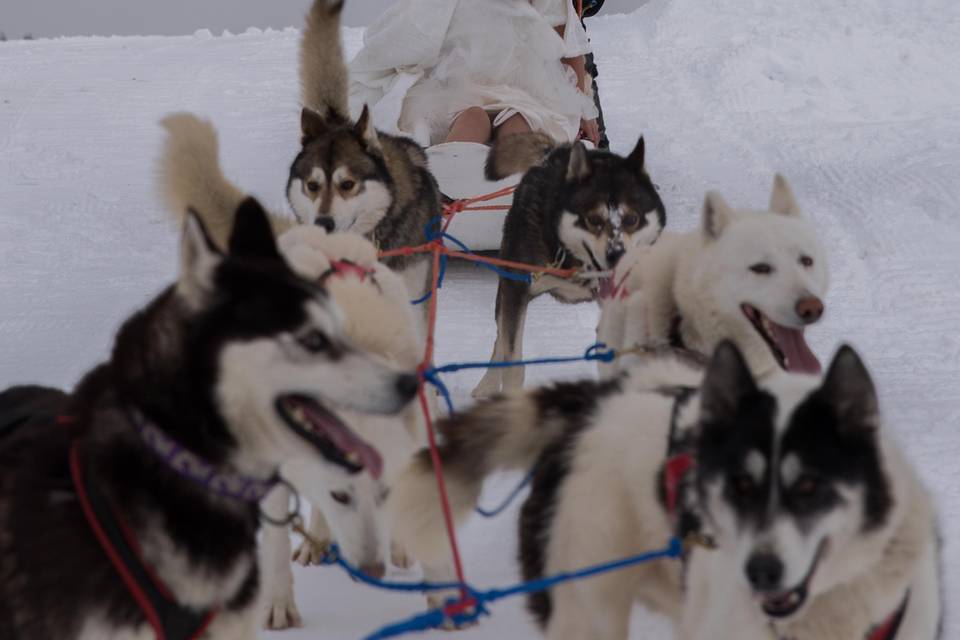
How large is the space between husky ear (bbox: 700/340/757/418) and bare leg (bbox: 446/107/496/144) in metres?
3.71

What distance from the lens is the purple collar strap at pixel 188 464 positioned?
1.44 meters

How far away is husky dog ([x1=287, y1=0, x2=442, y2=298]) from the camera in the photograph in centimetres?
390

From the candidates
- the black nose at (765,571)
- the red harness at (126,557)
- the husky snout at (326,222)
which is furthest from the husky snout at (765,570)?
the husky snout at (326,222)

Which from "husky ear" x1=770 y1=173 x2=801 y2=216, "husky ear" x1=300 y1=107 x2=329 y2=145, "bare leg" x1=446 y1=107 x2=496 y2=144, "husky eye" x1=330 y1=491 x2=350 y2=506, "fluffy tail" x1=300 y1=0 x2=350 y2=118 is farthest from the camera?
"bare leg" x1=446 y1=107 x2=496 y2=144

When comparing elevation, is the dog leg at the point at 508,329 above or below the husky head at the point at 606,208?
below

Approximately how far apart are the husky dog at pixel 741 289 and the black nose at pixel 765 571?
1.00 m

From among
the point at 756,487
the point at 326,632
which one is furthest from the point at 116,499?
the point at 326,632

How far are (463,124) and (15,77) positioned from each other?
647 centimetres

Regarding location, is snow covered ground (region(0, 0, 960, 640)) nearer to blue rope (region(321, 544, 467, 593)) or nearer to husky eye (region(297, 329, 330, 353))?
blue rope (region(321, 544, 467, 593))

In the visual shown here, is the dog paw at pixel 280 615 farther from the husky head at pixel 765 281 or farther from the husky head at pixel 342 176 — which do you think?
the husky head at pixel 342 176

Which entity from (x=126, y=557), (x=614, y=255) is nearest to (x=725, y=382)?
(x=126, y=557)

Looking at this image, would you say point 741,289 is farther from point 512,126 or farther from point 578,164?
point 512,126

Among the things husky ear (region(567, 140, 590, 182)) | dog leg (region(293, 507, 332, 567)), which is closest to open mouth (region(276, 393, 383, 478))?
dog leg (region(293, 507, 332, 567))

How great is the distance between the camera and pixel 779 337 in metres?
2.44
